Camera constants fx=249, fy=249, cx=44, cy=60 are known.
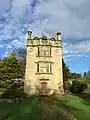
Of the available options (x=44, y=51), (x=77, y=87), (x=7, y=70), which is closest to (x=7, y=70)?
(x=7, y=70)

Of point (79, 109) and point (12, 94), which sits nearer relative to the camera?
point (79, 109)

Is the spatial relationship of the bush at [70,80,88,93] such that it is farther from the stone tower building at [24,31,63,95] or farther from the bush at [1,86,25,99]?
the bush at [1,86,25,99]

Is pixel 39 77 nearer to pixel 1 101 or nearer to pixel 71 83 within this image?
pixel 1 101

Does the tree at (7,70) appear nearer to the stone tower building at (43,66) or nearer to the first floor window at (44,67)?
the stone tower building at (43,66)

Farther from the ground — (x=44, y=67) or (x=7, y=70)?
(x=44, y=67)

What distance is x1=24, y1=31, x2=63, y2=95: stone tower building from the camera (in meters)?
40.0

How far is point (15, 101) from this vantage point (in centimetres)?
3325

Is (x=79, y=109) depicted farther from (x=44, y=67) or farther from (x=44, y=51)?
(x=44, y=51)

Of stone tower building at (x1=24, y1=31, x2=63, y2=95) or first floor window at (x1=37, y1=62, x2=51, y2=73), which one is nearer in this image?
stone tower building at (x1=24, y1=31, x2=63, y2=95)

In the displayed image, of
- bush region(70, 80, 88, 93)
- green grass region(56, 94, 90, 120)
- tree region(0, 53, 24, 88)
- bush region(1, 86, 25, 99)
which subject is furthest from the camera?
bush region(70, 80, 88, 93)

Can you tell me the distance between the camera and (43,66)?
40531mm

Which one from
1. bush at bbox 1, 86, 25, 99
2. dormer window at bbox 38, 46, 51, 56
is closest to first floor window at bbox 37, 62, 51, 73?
dormer window at bbox 38, 46, 51, 56

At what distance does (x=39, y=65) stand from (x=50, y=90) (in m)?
4.40

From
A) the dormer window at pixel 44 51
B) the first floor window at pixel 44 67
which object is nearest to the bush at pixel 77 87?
the first floor window at pixel 44 67
